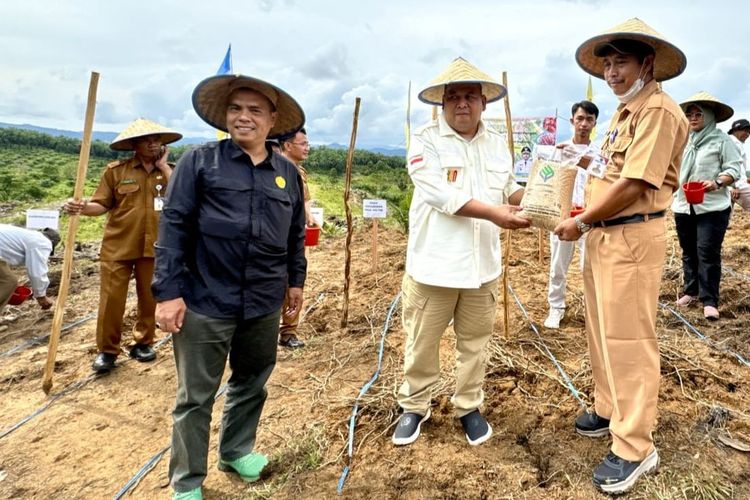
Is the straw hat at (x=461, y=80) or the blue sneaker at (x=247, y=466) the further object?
the blue sneaker at (x=247, y=466)

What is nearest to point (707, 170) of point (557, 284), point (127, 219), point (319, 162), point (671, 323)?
point (671, 323)

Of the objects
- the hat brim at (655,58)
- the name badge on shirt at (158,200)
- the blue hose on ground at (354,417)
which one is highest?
the hat brim at (655,58)

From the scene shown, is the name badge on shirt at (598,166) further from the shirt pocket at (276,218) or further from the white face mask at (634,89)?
the shirt pocket at (276,218)

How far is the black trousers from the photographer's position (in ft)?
13.7

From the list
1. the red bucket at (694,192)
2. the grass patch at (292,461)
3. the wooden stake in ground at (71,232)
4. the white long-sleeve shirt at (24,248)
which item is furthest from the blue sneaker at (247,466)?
the red bucket at (694,192)

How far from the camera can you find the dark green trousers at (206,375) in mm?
1903

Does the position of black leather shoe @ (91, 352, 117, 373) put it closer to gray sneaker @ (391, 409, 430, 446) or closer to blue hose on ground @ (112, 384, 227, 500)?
blue hose on ground @ (112, 384, 227, 500)

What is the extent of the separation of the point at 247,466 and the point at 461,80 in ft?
6.81

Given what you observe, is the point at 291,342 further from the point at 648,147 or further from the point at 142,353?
the point at 648,147

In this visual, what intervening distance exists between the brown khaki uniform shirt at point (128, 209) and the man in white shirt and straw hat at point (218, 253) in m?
1.69

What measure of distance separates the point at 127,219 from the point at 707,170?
4900 millimetres

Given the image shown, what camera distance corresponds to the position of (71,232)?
126 inches

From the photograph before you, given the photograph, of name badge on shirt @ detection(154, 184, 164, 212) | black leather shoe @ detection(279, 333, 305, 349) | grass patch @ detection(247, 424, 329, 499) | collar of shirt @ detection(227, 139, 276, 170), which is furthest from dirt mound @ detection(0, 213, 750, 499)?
collar of shirt @ detection(227, 139, 276, 170)

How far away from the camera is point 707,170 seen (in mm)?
4188
